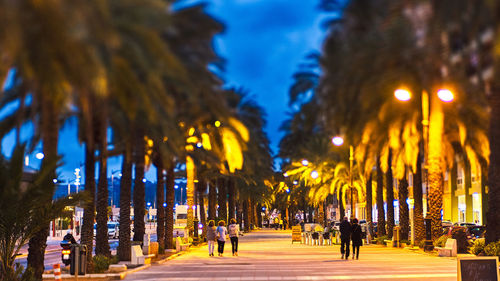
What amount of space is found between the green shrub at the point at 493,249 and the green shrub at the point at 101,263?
1334 centimetres

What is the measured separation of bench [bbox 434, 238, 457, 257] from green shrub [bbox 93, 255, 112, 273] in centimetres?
1472

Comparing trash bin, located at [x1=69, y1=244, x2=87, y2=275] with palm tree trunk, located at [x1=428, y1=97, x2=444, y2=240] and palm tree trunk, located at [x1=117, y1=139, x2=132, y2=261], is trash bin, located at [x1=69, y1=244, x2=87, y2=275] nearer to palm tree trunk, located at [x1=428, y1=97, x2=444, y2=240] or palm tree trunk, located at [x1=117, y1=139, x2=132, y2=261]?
palm tree trunk, located at [x1=117, y1=139, x2=132, y2=261]

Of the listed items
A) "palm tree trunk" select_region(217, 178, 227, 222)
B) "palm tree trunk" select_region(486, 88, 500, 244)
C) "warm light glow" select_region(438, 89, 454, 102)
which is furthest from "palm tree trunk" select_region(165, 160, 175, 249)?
"palm tree trunk" select_region(217, 178, 227, 222)

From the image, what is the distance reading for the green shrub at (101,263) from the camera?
2436 cm

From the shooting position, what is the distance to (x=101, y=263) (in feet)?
80.8

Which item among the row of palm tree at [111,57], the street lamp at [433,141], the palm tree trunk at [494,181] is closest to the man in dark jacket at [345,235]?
the street lamp at [433,141]

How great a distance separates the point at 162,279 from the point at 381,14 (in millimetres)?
14339

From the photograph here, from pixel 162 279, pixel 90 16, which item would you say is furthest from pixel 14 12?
pixel 162 279

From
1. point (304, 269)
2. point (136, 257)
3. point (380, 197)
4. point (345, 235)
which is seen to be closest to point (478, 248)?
point (345, 235)

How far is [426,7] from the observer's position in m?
8.61

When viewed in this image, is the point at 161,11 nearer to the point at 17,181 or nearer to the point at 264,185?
the point at 17,181

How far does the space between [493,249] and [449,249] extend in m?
5.59

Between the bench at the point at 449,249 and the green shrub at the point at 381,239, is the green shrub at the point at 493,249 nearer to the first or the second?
the bench at the point at 449,249

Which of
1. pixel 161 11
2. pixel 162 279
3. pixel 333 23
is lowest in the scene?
pixel 162 279
